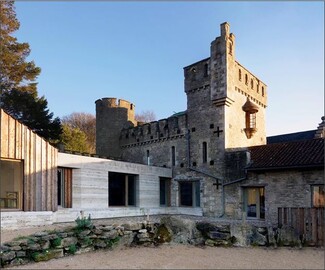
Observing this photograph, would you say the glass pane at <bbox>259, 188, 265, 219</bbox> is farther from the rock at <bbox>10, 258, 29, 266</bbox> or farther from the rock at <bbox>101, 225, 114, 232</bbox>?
the rock at <bbox>10, 258, 29, 266</bbox>

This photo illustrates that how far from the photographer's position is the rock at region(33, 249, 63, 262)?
8683 mm

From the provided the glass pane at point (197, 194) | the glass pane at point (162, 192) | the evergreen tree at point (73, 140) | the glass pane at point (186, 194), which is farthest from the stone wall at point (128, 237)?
the evergreen tree at point (73, 140)

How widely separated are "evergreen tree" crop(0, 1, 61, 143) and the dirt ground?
35.5 ft

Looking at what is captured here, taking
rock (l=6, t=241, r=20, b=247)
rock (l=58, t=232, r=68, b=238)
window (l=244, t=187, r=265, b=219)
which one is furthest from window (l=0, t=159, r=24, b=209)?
window (l=244, t=187, r=265, b=219)

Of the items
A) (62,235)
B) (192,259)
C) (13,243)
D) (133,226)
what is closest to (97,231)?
(62,235)

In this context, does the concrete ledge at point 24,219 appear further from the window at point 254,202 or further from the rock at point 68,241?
the window at point 254,202

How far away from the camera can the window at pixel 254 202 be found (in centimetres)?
1494

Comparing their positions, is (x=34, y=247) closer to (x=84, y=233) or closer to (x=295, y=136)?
(x=84, y=233)

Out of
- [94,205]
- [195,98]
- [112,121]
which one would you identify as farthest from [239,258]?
[112,121]

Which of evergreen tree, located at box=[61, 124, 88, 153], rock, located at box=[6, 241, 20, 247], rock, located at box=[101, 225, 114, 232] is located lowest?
rock, located at box=[101, 225, 114, 232]

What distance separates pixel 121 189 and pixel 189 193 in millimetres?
4303

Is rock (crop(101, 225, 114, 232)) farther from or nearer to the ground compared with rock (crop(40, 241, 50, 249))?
farther from the ground

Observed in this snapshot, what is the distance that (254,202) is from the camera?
15.3 meters

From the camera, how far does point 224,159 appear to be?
1661 centimetres
